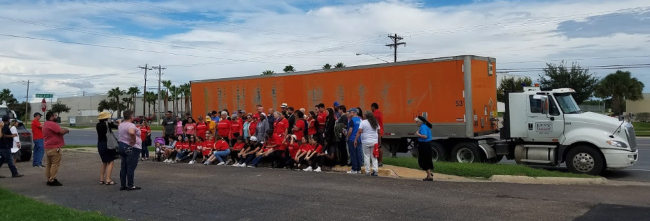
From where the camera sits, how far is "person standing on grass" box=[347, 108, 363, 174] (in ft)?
40.8

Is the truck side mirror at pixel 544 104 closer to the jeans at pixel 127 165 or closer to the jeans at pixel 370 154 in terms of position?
the jeans at pixel 370 154

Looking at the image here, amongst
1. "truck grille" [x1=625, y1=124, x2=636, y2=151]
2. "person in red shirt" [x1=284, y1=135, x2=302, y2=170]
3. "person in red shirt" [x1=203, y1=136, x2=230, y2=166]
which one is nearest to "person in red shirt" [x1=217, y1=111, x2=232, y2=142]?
"person in red shirt" [x1=203, y1=136, x2=230, y2=166]

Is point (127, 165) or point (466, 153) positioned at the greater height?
point (127, 165)

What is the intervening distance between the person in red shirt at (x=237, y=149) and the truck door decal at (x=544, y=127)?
7620mm

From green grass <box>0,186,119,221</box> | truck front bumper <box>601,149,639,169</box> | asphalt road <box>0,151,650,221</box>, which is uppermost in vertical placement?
truck front bumper <box>601,149,639,169</box>

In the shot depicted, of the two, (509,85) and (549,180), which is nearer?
(549,180)

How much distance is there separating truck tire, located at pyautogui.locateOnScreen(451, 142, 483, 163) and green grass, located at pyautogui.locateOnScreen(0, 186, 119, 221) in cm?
946

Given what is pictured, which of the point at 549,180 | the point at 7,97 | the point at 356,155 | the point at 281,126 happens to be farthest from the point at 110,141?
the point at 7,97

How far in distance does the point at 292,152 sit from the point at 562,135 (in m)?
6.49

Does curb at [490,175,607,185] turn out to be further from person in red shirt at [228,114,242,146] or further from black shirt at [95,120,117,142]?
black shirt at [95,120,117,142]

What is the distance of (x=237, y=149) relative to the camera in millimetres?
15305

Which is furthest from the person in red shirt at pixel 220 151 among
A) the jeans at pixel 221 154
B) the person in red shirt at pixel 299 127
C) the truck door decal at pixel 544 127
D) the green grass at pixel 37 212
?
the truck door decal at pixel 544 127

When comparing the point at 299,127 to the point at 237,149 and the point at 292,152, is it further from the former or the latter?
the point at 237,149

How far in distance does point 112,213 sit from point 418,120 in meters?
6.10
